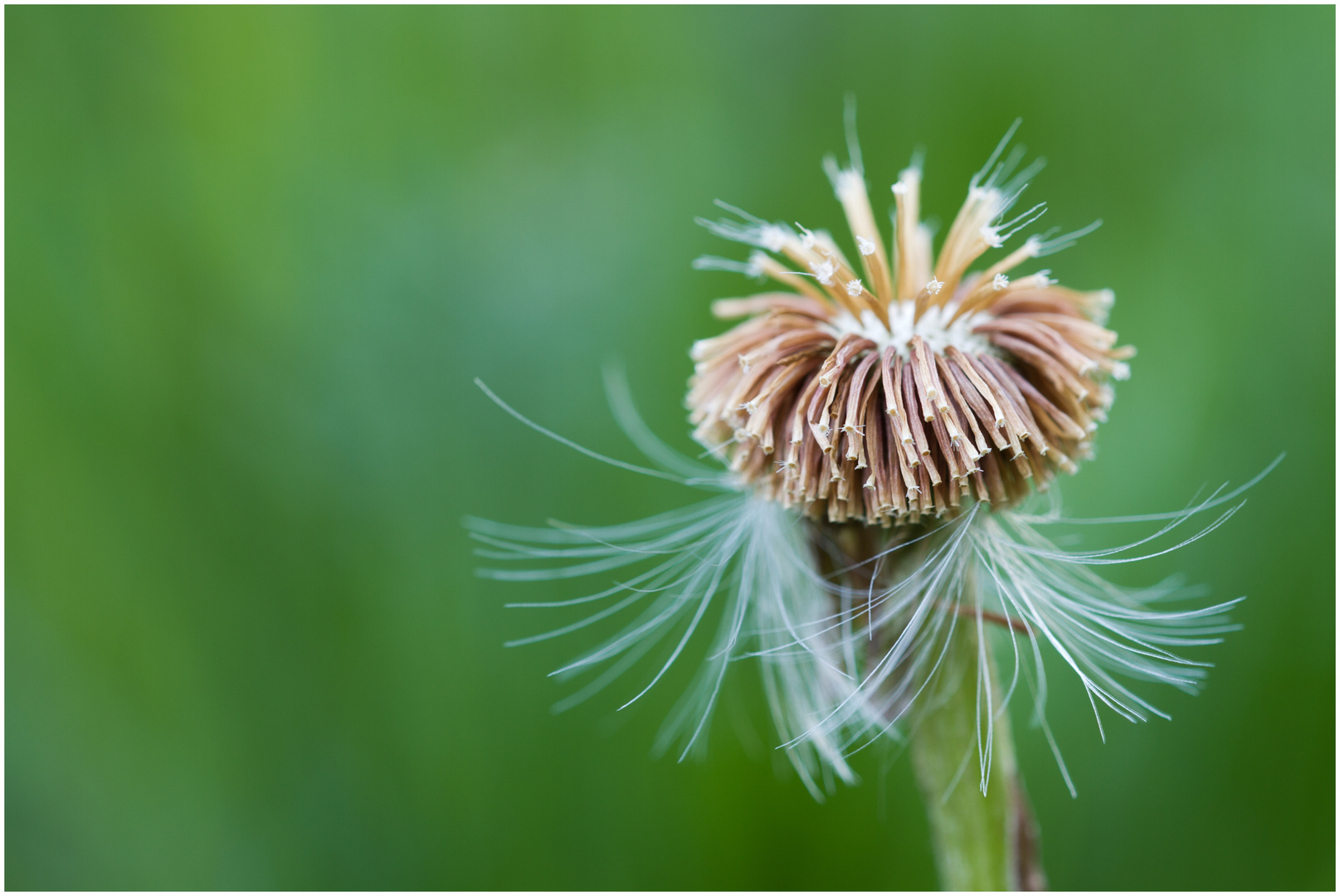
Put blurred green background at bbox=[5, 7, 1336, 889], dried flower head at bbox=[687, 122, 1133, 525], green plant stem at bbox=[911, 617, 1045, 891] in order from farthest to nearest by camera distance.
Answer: blurred green background at bbox=[5, 7, 1336, 889], green plant stem at bbox=[911, 617, 1045, 891], dried flower head at bbox=[687, 122, 1133, 525]

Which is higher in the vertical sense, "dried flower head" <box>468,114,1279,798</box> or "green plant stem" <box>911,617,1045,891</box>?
→ "dried flower head" <box>468,114,1279,798</box>

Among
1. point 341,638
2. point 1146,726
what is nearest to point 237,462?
point 341,638

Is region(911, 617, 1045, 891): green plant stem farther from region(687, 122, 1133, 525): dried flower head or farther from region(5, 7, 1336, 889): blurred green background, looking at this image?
region(5, 7, 1336, 889): blurred green background

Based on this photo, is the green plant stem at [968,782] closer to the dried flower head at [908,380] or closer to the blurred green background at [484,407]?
the dried flower head at [908,380]

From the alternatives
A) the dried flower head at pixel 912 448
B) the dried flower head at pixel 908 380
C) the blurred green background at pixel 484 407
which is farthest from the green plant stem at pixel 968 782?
the blurred green background at pixel 484 407

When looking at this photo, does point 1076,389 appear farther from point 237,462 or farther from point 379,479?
point 237,462

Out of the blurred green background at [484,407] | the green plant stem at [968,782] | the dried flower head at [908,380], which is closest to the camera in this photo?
the dried flower head at [908,380]

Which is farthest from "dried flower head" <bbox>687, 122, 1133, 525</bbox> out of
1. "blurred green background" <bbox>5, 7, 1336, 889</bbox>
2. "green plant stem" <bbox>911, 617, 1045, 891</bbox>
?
"blurred green background" <bbox>5, 7, 1336, 889</bbox>
